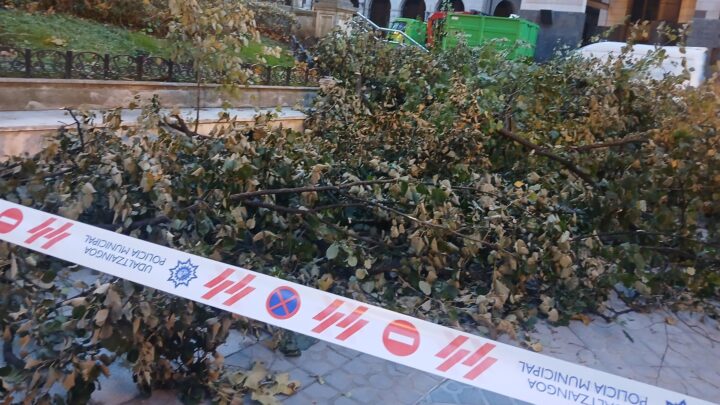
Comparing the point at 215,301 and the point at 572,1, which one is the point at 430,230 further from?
the point at 572,1

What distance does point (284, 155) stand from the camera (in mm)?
4332

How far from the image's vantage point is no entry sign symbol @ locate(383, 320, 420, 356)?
249cm

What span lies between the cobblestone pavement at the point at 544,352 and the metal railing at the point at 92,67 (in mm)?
2843

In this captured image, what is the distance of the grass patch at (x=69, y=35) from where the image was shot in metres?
8.56

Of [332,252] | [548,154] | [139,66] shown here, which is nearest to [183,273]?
[332,252]

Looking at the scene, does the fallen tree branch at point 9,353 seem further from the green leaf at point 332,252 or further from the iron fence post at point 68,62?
the iron fence post at point 68,62

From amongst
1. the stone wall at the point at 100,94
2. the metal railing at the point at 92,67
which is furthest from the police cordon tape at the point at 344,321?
the metal railing at the point at 92,67

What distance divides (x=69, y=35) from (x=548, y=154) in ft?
23.2

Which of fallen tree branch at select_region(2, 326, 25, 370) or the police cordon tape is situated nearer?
the police cordon tape

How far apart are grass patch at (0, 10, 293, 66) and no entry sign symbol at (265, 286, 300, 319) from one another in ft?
19.0

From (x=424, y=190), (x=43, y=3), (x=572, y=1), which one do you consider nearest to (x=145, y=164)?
(x=424, y=190)

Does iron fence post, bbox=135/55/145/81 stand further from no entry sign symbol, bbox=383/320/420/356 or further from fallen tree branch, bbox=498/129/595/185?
no entry sign symbol, bbox=383/320/420/356

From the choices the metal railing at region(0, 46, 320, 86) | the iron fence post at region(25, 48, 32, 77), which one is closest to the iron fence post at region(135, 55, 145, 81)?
the metal railing at region(0, 46, 320, 86)

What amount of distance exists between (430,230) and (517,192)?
94 centimetres
